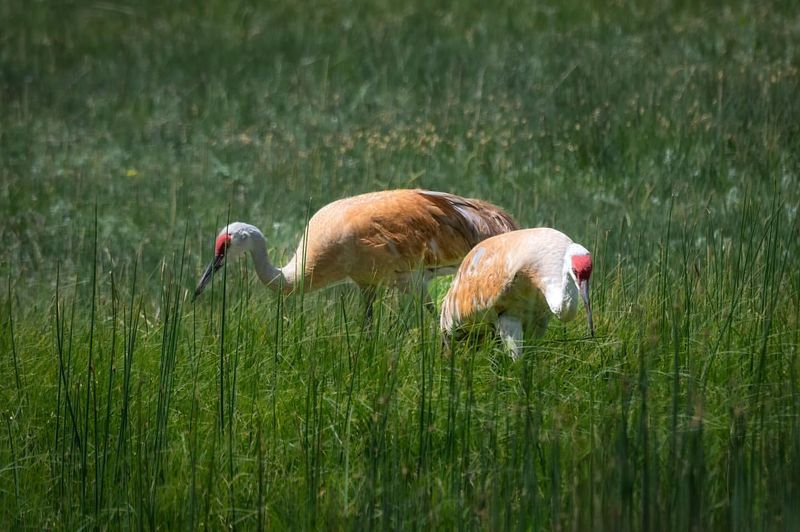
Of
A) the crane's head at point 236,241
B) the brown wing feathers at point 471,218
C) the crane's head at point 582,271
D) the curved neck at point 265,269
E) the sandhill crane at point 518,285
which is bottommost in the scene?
the curved neck at point 265,269

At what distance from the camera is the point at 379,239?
6023 millimetres

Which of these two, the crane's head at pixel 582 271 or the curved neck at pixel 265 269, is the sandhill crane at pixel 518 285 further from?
the curved neck at pixel 265 269

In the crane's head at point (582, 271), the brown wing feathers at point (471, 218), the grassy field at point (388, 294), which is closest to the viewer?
the grassy field at point (388, 294)

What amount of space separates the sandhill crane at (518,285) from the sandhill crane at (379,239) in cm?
93

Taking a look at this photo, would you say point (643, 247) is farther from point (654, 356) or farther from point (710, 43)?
point (710, 43)

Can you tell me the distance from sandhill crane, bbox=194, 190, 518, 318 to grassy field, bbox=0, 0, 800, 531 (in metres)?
0.20

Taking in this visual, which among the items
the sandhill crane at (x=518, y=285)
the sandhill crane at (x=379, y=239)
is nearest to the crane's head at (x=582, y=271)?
the sandhill crane at (x=518, y=285)

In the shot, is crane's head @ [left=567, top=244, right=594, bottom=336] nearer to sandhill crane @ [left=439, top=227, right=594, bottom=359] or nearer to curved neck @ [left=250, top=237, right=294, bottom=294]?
sandhill crane @ [left=439, top=227, right=594, bottom=359]

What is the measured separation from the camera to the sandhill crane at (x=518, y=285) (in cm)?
446

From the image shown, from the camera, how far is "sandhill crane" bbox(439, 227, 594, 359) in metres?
4.46

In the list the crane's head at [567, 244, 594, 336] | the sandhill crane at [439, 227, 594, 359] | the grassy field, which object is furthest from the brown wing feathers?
the crane's head at [567, 244, 594, 336]

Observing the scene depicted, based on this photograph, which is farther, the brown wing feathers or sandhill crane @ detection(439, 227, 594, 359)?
the brown wing feathers

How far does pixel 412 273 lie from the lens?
5.94 metres

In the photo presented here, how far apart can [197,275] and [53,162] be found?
3.20 metres
